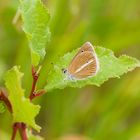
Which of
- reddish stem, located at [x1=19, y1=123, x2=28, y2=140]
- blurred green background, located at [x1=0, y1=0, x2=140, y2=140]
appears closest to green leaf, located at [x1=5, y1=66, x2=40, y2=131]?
reddish stem, located at [x1=19, y1=123, x2=28, y2=140]

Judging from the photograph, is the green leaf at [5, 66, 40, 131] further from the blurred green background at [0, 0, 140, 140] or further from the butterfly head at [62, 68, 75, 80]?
the blurred green background at [0, 0, 140, 140]

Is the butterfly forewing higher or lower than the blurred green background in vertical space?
lower

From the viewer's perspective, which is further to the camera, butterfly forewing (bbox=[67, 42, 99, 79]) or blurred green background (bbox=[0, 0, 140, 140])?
blurred green background (bbox=[0, 0, 140, 140])

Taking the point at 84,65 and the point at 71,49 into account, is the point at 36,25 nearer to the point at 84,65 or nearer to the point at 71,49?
the point at 84,65

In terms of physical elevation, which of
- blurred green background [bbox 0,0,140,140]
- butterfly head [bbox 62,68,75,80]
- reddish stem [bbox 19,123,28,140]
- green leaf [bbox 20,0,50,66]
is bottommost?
reddish stem [bbox 19,123,28,140]

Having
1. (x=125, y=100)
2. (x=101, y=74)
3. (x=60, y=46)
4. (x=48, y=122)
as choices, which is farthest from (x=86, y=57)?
(x=48, y=122)

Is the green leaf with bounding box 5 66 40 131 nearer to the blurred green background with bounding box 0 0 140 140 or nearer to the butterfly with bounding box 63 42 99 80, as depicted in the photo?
the butterfly with bounding box 63 42 99 80

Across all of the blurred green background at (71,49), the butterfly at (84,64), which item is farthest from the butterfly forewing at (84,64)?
the blurred green background at (71,49)
